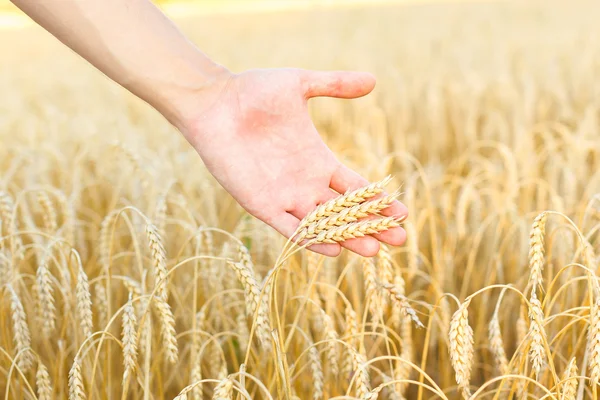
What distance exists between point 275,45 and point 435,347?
4.52 meters

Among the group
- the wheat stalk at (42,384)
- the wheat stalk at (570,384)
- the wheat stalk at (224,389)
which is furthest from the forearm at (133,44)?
the wheat stalk at (570,384)

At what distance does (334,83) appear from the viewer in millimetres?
1334

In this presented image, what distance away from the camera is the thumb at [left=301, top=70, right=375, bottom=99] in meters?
1.33

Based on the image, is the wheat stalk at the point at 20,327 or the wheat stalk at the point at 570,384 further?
the wheat stalk at the point at 20,327

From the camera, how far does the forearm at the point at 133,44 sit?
48.6 inches

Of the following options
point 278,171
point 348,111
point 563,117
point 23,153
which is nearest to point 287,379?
point 278,171

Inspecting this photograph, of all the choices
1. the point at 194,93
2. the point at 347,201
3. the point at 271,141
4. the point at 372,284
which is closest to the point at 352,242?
the point at 372,284

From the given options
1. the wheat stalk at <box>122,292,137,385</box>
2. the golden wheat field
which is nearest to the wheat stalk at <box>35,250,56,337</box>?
the golden wheat field

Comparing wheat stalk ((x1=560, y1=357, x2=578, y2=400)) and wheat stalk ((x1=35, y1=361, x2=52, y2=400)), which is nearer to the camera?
wheat stalk ((x1=560, y1=357, x2=578, y2=400))

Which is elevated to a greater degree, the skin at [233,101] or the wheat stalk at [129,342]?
the skin at [233,101]

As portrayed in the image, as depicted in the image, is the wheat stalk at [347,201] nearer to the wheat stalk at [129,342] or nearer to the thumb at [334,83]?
the wheat stalk at [129,342]

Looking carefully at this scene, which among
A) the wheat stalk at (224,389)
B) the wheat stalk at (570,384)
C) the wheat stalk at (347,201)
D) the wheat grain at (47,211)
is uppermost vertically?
the wheat grain at (47,211)

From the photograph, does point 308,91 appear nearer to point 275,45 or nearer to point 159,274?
point 159,274

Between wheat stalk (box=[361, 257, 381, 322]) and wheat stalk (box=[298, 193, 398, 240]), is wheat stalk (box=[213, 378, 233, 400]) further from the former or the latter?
wheat stalk (box=[361, 257, 381, 322])
